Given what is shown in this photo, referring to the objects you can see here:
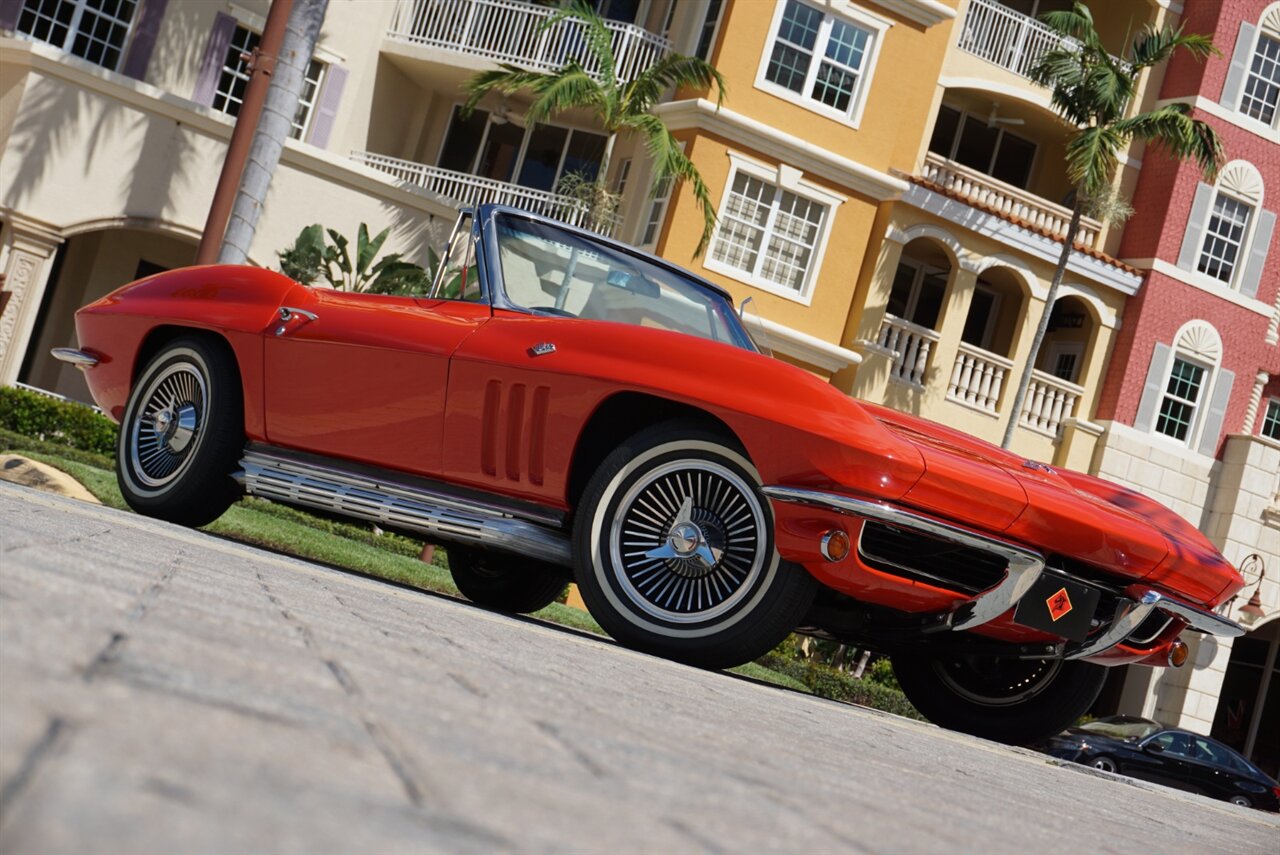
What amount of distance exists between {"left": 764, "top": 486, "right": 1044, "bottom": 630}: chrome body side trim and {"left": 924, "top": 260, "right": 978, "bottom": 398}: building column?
20.5 metres

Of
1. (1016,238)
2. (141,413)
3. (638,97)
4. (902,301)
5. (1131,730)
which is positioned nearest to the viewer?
(141,413)

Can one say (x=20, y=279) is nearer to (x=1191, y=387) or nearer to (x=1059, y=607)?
(x=1059, y=607)

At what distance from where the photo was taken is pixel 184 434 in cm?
665

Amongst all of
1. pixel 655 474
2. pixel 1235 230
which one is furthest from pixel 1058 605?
pixel 1235 230

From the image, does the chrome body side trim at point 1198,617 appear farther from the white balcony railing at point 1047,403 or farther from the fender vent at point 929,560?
the white balcony railing at point 1047,403

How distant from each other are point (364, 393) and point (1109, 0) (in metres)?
26.0

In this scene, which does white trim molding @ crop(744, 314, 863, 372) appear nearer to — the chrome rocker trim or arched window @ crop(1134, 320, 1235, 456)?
arched window @ crop(1134, 320, 1235, 456)

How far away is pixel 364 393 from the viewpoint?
5.96m

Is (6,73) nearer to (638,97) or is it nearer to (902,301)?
(638,97)

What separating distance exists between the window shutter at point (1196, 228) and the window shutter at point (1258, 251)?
131cm

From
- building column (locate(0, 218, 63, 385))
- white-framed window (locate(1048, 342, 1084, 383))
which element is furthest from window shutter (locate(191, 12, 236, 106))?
white-framed window (locate(1048, 342, 1084, 383))

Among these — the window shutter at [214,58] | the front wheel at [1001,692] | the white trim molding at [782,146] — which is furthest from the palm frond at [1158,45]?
the front wheel at [1001,692]

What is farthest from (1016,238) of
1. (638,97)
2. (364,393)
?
(364,393)

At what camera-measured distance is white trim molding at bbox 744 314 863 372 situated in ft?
77.0
